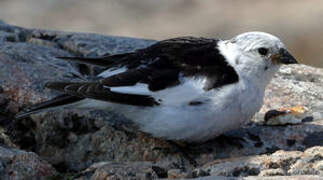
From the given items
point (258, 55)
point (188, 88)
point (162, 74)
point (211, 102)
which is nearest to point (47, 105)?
point (162, 74)

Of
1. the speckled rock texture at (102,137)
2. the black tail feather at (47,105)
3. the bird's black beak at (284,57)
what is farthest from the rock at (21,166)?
the bird's black beak at (284,57)

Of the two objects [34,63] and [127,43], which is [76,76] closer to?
[34,63]

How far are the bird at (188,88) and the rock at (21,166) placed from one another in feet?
2.08

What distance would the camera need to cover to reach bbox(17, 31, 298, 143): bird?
14.6 feet

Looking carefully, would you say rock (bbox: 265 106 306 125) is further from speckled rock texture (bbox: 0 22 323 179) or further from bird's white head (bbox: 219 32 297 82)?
bird's white head (bbox: 219 32 297 82)

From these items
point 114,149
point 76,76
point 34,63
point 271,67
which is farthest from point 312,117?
point 34,63

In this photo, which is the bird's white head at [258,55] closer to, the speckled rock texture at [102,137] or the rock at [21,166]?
the speckled rock texture at [102,137]

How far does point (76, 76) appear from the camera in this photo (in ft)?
18.3

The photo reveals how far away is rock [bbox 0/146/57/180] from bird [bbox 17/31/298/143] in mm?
633

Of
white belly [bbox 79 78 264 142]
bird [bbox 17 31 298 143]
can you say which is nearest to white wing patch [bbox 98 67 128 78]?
bird [bbox 17 31 298 143]

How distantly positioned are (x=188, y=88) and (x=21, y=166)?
4.29 ft

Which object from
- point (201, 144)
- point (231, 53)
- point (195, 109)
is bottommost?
point (201, 144)

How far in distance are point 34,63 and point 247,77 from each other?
201 centimetres

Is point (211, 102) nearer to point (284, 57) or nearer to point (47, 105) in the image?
point (284, 57)
